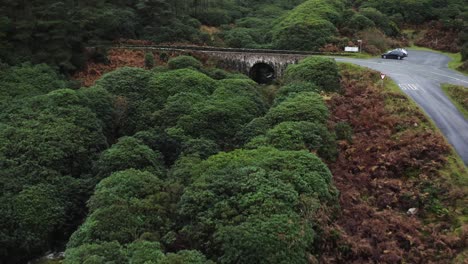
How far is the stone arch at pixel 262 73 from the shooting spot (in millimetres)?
51522

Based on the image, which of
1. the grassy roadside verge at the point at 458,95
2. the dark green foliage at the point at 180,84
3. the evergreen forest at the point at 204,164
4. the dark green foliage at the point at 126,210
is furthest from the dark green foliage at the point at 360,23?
the dark green foliage at the point at 126,210

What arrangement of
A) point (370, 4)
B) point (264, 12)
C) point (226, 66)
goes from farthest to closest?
point (264, 12)
point (370, 4)
point (226, 66)

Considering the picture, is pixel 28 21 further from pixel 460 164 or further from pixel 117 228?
pixel 460 164

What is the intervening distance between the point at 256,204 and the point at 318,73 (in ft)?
69.2

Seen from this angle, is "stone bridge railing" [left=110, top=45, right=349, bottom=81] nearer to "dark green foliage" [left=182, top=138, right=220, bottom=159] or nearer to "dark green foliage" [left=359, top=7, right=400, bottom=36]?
"dark green foliage" [left=359, top=7, right=400, bottom=36]

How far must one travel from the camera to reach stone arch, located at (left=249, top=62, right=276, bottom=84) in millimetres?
51522

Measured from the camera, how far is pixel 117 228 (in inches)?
819

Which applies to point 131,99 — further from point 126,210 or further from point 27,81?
point 126,210

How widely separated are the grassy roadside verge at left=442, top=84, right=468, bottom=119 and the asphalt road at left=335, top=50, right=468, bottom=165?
370mm

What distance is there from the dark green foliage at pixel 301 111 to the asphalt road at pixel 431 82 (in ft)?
25.4

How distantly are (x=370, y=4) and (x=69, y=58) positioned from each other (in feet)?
156

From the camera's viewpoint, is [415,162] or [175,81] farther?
[175,81]

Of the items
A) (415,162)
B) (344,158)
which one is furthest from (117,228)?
(415,162)

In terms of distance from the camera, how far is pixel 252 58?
50.8m
